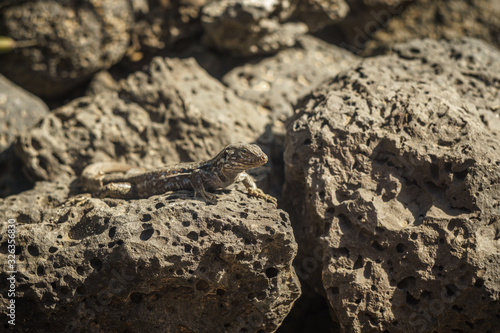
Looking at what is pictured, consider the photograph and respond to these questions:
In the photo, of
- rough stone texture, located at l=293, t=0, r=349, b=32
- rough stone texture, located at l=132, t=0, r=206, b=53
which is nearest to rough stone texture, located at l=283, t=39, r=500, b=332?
rough stone texture, located at l=293, t=0, r=349, b=32

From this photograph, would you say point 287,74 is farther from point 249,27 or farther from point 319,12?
point 319,12

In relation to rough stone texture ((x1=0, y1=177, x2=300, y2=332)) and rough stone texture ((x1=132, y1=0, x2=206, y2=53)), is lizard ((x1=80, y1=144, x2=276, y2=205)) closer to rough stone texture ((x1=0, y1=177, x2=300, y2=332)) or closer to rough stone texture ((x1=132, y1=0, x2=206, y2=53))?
rough stone texture ((x1=0, y1=177, x2=300, y2=332))

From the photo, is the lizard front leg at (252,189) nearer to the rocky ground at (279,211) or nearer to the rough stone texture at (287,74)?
the rocky ground at (279,211)

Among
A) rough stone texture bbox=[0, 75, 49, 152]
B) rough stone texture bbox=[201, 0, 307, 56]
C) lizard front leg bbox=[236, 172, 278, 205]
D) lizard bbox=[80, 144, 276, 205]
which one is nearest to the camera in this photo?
lizard bbox=[80, 144, 276, 205]

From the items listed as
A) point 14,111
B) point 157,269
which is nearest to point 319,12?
point 14,111

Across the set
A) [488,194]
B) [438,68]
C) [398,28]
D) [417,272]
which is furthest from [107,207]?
[398,28]

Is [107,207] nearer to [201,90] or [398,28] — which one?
[201,90]
